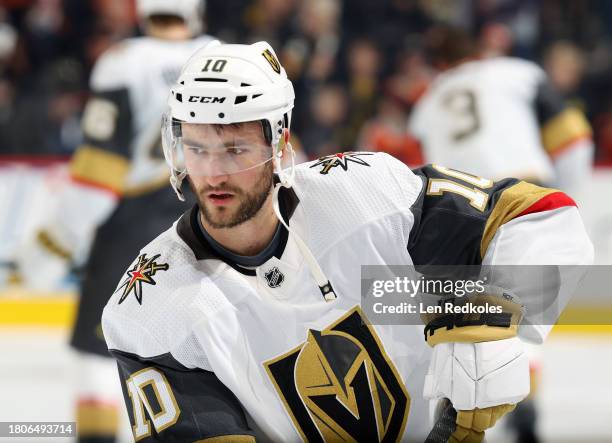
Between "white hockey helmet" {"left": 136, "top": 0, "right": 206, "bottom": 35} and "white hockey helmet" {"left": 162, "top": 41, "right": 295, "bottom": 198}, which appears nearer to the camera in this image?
"white hockey helmet" {"left": 162, "top": 41, "right": 295, "bottom": 198}

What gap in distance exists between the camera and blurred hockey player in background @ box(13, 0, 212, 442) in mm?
3369

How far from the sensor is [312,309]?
81.5 inches

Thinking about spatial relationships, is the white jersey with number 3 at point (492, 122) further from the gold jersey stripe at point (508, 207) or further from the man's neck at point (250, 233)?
the man's neck at point (250, 233)

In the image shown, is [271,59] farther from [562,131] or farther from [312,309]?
[562,131]

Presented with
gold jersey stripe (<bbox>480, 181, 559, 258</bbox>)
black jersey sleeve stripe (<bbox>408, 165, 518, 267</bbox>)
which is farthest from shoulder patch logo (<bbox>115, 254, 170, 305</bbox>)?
gold jersey stripe (<bbox>480, 181, 559, 258</bbox>)

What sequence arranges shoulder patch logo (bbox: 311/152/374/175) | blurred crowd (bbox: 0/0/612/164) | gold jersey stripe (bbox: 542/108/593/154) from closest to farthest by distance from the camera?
shoulder patch logo (bbox: 311/152/374/175) < gold jersey stripe (bbox: 542/108/593/154) < blurred crowd (bbox: 0/0/612/164)

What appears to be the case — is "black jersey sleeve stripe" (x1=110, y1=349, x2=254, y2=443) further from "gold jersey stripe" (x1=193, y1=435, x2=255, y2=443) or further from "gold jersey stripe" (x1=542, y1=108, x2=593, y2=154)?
"gold jersey stripe" (x1=542, y1=108, x2=593, y2=154)

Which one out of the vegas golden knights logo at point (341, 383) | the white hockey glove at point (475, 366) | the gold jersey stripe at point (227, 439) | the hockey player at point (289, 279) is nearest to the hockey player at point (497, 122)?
the hockey player at point (289, 279)

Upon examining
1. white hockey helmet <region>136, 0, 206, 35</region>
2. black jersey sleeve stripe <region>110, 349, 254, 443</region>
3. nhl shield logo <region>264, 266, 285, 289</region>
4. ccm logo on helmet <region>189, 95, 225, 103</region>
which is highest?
ccm logo on helmet <region>189, 95, 225, 103</region>

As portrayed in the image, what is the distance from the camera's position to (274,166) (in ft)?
6.75

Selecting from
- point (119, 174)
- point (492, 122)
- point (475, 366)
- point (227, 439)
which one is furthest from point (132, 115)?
point (475, 366)

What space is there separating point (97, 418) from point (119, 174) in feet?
2.35

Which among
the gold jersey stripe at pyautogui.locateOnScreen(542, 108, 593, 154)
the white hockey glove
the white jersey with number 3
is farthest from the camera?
the gold jersey stripe at pyautogui.locateOnScreen(542, 108, 593, 154)

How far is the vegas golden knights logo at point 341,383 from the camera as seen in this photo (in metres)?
2.09
